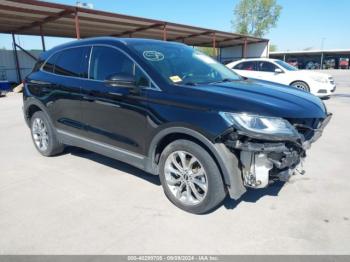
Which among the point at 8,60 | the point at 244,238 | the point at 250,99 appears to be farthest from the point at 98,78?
the point at 8,60

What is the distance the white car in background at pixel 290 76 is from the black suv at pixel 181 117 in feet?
25.7

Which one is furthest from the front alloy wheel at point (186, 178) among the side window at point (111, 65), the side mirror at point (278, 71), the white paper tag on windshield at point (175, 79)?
the side mirror at point (278, 71)

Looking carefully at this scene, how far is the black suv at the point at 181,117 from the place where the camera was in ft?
9.02

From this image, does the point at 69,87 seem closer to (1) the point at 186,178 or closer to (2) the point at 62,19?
(1) the point at 186,178

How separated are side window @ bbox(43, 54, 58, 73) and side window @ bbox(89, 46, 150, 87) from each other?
111 cm

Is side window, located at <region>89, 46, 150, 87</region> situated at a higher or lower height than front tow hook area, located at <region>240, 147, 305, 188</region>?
higher

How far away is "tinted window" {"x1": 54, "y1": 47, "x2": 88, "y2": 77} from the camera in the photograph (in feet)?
13.7

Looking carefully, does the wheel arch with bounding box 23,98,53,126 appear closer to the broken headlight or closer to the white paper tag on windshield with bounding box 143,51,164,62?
the white paper tag on windshield with bounding box 143,51,164,62

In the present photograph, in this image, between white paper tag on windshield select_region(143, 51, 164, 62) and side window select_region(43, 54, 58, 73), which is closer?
white paper tag on windshield select_region(143, 51, 164, 62)

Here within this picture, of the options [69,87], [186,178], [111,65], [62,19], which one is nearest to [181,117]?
[186,178]

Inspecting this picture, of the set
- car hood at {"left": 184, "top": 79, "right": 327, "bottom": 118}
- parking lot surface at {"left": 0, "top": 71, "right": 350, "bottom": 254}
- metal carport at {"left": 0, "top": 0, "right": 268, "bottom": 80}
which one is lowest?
parking lot surface at {"left": 0, "top": 71, "right": 350, "bottom": 254}

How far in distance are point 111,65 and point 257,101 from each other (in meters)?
1.92

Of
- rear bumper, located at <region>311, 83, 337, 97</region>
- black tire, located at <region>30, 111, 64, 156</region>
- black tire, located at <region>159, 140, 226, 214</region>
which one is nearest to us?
black tire, located at <region>159, 140, 226, 214</region>

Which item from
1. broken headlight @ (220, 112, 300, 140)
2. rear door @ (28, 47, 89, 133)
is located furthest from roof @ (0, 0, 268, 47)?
broken headlight @ (220, 112, 300, 140)
